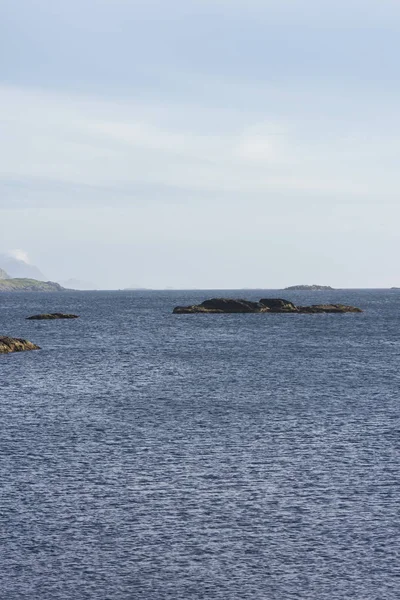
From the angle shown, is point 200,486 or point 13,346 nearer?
point 200,486

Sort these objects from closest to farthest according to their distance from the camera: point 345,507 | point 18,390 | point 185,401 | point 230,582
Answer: point 230,582 < point 345,507 < point 185,401 < point 18,390

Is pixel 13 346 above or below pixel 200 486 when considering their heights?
above

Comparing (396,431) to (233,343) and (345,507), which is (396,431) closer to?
(345,507)

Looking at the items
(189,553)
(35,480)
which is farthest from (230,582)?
(35,480)

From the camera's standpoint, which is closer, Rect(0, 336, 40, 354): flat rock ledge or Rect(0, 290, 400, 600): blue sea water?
Rect(0, 290, 400, 600): blue sea water

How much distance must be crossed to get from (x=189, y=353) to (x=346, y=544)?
3268 inches

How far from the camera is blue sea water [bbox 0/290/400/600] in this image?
28.6 meters

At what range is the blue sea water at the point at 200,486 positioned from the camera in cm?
2861

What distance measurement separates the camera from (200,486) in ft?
131

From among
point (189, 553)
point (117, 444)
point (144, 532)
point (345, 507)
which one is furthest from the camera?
point (117, 444)

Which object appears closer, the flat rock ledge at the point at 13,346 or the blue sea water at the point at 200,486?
the blue sea water at the point at 200,486

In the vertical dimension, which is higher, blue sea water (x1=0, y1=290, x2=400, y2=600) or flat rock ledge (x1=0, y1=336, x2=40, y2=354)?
flat rock ledge (x1=0, y1=336, x2=40, y2=354)

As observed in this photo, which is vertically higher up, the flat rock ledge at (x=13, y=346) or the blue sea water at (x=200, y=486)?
the flat rock ledge at (x=13, y=346)

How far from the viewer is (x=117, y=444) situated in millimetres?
49938
